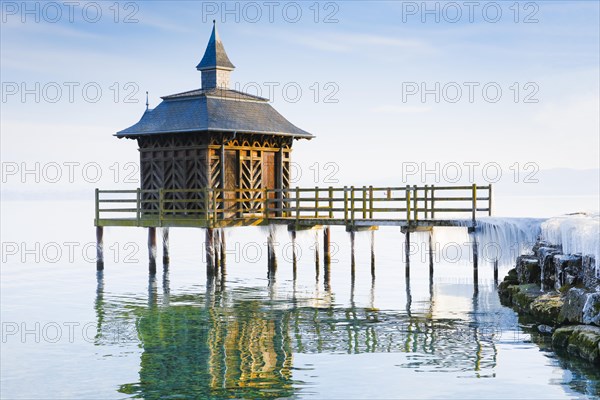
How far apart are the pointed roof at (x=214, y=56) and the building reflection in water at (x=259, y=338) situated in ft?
37.9

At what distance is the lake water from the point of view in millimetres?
19531

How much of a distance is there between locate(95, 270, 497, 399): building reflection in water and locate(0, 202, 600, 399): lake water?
0.05 metres

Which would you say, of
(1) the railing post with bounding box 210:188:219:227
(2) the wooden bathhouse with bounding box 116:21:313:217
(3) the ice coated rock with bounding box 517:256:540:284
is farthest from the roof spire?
(3) the ice coated rock with bounding box 517:256:540:284

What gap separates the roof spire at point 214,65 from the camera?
41.0 metres

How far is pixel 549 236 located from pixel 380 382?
36.6ft

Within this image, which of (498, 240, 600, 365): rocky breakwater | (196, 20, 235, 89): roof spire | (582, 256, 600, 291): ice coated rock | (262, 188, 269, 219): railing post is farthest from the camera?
(196, 20, 235, 89): roof spire

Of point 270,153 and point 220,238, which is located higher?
point 270,153

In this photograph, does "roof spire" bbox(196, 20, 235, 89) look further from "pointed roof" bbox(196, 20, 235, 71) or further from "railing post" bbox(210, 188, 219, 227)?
"railing post" bbox(210, 188, 219, 227)

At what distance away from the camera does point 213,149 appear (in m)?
36.3

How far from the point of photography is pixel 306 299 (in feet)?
108

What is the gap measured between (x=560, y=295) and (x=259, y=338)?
8.48 metres

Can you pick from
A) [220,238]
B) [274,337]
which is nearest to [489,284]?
[220,238]

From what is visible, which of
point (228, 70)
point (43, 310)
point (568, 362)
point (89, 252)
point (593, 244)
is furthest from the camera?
point (89, 252)

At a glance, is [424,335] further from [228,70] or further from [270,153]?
[228,70]
